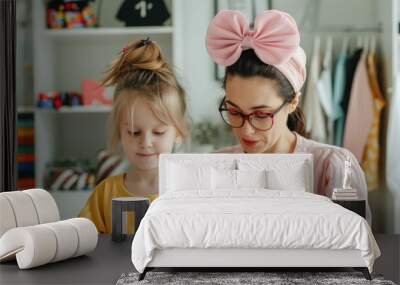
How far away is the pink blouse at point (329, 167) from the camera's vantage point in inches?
245

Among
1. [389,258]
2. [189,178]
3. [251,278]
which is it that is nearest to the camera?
[251,278]

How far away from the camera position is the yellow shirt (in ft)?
21.0

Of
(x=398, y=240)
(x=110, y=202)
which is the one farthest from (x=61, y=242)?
(x=398, y=240)

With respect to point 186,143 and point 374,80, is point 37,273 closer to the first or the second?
point 186,143

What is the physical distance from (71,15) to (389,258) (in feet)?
10.9

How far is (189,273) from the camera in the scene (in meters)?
4.57

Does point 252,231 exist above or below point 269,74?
below

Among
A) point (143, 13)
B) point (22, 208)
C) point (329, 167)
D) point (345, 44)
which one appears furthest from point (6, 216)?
point (345, 44)

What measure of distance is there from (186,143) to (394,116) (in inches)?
68.9

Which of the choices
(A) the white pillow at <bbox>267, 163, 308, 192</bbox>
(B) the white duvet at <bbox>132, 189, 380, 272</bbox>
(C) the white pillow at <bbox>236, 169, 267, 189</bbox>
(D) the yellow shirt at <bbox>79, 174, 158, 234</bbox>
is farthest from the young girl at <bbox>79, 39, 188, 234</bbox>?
(B) the white duvet at <bbox>132, 189, 380, 272</bbox>

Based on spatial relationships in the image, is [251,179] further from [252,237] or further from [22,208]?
[22,208]

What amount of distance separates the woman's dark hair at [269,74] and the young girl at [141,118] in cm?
55

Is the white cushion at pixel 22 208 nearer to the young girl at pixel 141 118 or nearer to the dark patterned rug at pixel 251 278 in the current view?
the dark patterned rug at pixel 251 278

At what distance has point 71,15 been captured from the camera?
21.0ft
